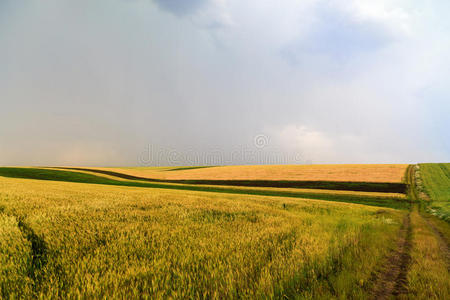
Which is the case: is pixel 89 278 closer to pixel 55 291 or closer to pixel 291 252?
pixel 55 291

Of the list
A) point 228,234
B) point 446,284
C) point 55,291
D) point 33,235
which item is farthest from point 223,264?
point 33,235

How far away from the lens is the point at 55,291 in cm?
261

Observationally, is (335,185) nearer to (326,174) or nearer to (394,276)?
(326,174)

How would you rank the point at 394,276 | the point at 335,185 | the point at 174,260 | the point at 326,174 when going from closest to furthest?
the point at 174,260 → the point at 394,276 → the point at 335,185 → the point at 326,174

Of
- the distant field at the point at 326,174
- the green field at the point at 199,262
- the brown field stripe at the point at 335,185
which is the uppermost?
the green field at the point at 199,262

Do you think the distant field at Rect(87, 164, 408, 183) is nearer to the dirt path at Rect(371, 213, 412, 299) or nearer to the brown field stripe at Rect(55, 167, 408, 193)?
the brown field stripe at Rect(55, 167, 408, 193)

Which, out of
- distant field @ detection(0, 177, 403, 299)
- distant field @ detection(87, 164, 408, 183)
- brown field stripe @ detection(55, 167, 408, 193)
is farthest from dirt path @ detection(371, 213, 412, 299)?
distant field @ detection(87, 164, 408, 183)

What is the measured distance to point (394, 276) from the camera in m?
4.02

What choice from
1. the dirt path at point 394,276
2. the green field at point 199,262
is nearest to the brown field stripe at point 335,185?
the green field at point 199,262

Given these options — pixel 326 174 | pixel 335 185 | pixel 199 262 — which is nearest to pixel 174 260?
pixel 199 262

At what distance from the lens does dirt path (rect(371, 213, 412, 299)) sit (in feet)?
11.3

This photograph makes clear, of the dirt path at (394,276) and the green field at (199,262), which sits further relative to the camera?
the dirt path at (394,276)

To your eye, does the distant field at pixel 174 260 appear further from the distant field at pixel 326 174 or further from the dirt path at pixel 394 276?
the distant field at pixel 326 174

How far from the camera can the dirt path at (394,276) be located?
135 inches
